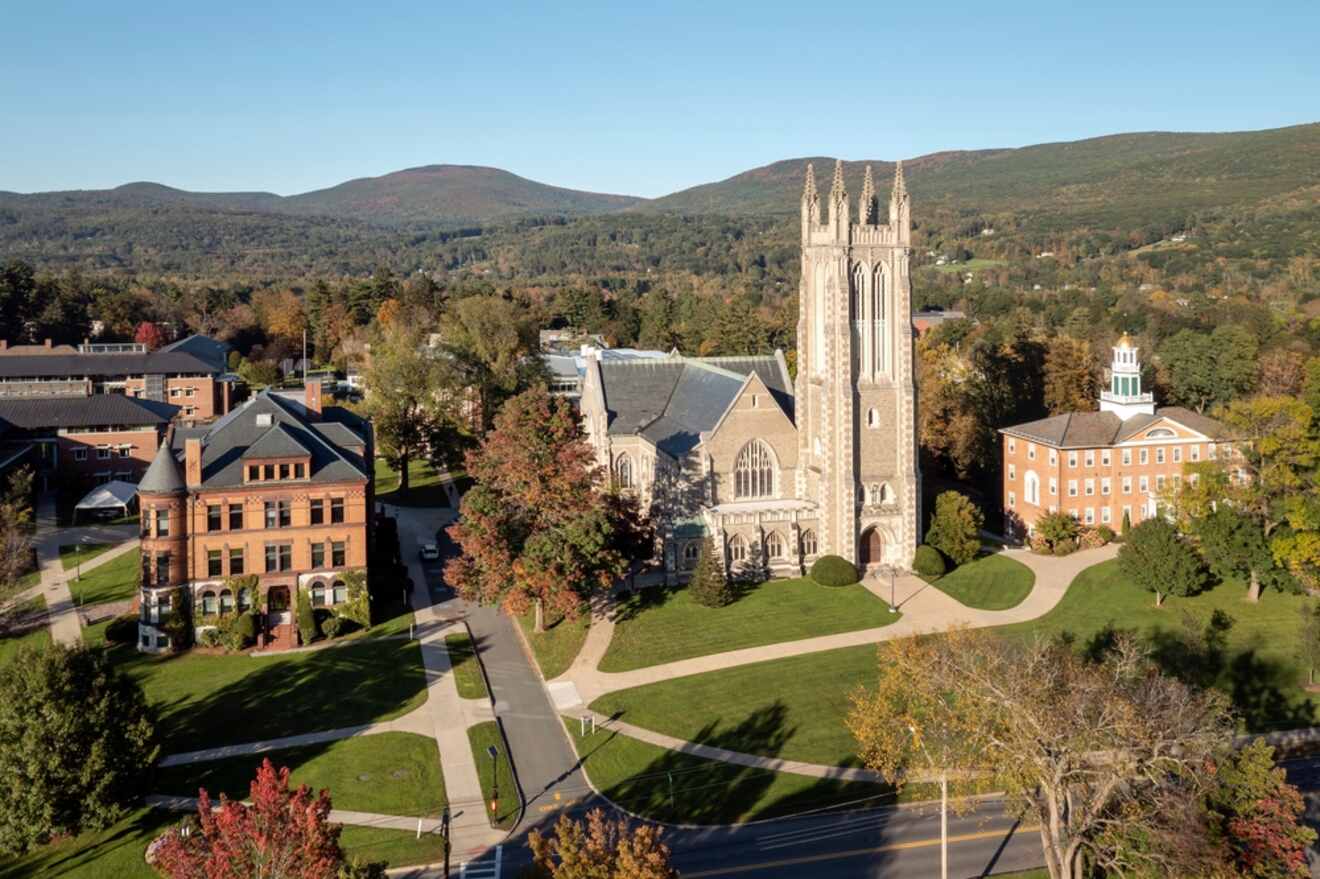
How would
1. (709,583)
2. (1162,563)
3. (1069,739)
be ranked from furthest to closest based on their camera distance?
(709,583)
(1162,563)
(1069,739)

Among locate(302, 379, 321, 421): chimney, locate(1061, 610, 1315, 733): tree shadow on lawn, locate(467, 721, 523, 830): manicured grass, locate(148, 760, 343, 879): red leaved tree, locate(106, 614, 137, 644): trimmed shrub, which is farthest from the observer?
locate(302, 379, 321, 421): chimney

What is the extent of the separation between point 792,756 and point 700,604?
1504cm

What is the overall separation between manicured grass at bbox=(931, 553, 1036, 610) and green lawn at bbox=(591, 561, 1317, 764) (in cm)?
258

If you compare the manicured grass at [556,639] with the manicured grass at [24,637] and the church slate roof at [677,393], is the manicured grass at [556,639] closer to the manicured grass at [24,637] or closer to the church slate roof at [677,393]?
the church slate roof at [677,393]

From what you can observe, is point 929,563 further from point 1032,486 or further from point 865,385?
point 1032,486

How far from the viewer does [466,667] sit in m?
47.0

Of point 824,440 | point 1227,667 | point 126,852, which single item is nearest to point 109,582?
point 126,852

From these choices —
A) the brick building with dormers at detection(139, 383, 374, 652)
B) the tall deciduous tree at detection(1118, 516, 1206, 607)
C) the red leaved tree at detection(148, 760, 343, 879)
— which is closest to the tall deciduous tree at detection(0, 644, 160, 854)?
the red leaved tree at detection(148, 760, 343, 879)

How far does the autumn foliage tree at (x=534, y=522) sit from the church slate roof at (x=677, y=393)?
10.1 meters

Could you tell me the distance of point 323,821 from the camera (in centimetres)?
2502

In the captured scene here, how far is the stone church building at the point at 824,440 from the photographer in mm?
57469

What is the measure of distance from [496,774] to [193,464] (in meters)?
22.6

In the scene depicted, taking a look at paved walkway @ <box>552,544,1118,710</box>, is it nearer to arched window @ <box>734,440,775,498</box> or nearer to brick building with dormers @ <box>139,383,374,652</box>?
arched window @ <box>734,440,775,498</box>

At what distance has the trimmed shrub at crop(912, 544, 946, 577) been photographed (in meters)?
57.2
